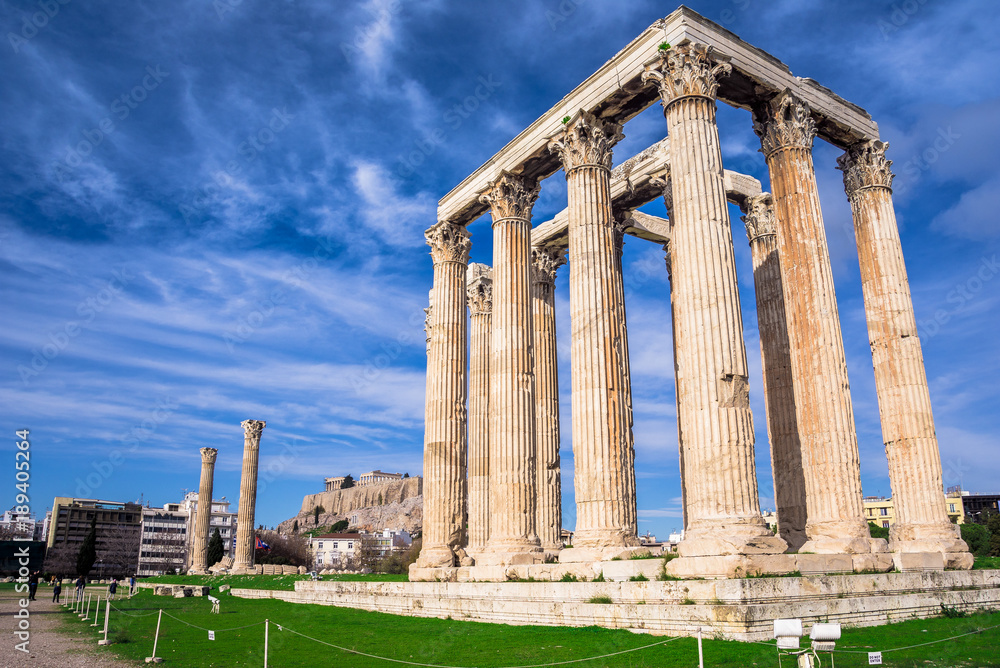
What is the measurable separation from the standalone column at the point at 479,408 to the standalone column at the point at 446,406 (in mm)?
1199

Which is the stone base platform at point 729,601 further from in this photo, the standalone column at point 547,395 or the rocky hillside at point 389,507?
the rocky hillside at point 389,507

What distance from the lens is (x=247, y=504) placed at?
6034 cm

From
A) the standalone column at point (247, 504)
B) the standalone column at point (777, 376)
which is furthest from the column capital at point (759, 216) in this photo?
the standalone column at point (247, 504)

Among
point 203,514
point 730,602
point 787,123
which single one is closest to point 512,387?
point 787,123

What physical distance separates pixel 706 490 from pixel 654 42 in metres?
13.3

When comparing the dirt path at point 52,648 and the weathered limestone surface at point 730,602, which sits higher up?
the weathered limestone surface at point 730,602

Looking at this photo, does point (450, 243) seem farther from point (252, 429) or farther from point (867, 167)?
point (252, 429)

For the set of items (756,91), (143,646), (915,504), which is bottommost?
(143,646)

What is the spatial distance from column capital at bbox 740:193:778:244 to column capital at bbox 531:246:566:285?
8.50 metres

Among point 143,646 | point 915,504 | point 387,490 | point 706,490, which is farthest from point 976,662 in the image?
point 387,490

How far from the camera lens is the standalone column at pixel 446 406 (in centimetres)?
2706

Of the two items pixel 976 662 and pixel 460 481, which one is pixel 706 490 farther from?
pixel 460 481

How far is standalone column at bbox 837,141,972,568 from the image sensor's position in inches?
827

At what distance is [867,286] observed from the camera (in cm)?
2384
